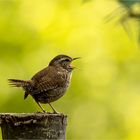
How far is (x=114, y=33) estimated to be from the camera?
28.7ft

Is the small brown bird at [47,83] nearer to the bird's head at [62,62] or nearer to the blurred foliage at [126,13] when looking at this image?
the bird's head at [62,62]

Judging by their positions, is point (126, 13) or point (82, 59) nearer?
point (126, 13)

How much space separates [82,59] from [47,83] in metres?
3.62

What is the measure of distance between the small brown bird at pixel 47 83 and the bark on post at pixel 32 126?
146 cm

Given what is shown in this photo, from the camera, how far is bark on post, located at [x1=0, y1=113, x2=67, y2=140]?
295 centimetres

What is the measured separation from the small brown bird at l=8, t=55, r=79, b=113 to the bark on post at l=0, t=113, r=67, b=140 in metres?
1.46

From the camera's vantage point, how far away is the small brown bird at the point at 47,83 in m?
4.65

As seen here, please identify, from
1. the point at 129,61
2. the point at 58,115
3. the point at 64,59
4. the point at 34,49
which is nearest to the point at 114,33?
the point at 129,61

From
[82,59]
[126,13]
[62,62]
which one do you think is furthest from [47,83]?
[82,59]

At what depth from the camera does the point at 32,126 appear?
299 cm

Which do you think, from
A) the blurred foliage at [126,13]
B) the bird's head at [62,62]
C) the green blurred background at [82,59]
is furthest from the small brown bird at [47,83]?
the green blurred background at [82,59]

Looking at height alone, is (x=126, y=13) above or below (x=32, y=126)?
above

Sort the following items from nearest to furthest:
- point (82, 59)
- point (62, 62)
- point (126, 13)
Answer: point (126, 13)
point (62, 62)
point (82, 59)

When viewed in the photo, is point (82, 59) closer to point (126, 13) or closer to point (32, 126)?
point (32, 126)
